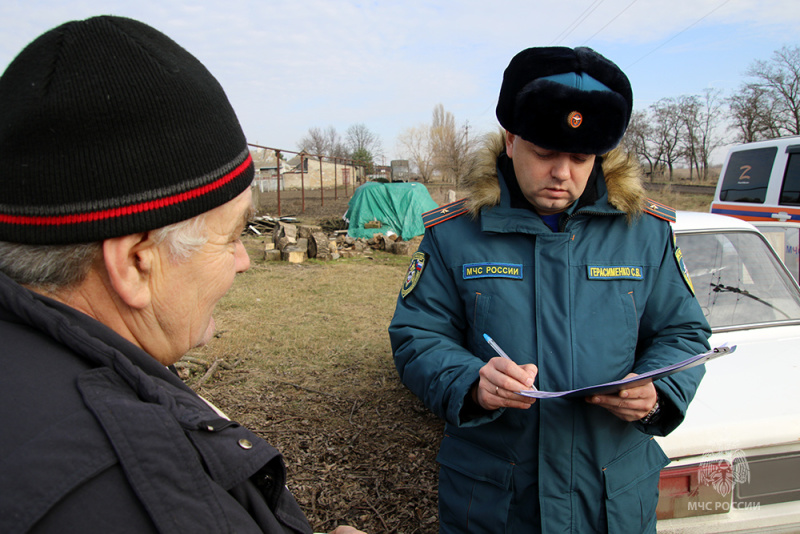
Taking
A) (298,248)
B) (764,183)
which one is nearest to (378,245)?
(298,248)

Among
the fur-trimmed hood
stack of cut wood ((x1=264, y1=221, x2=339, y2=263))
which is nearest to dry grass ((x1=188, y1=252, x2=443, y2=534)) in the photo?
the fur-trimmed hood

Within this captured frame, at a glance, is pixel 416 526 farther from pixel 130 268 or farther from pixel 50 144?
pixel 50 144

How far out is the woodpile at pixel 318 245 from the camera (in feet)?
35.8

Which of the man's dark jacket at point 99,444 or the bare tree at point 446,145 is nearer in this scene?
the man's dark jacket at point 99,444

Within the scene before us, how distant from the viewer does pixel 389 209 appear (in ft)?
47.7

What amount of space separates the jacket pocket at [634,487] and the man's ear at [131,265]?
151 centimetres

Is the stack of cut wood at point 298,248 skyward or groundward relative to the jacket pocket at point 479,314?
groundward

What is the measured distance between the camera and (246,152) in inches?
41.9

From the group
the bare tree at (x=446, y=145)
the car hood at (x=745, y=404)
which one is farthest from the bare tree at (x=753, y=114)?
the car hood at (x=745, y=404)

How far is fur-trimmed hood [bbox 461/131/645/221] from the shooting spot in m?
1.85

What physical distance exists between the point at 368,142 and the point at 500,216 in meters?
69.6

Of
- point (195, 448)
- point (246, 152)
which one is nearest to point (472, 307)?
point (246, 152)

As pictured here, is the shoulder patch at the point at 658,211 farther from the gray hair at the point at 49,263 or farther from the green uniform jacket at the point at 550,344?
the gray hair at the point at 49,263

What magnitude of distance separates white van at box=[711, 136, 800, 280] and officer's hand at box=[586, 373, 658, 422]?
7083 millimetres
